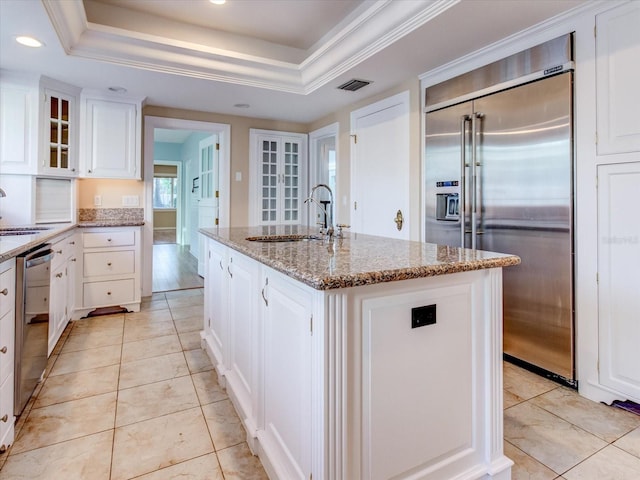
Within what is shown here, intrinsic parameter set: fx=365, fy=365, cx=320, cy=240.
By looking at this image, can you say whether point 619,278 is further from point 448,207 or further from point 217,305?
point 217,305

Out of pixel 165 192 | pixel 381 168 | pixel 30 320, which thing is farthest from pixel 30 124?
pixel 165 192

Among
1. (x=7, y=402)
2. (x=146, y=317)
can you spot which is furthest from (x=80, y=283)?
(x=7, y=402)

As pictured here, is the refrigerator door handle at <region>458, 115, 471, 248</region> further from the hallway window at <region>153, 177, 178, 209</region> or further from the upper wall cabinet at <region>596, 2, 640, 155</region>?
the hallway window at <region>153, 177, 178, 209</region>

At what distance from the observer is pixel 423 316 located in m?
1.22

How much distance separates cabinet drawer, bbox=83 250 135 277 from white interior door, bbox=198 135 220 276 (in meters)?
1.00

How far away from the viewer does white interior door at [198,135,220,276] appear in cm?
488

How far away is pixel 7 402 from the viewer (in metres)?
1.63

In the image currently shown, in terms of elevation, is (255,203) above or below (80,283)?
above

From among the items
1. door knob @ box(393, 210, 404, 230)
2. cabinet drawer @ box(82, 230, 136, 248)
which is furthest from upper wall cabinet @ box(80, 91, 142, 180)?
door knob @ box(393, 210, 404, 230)

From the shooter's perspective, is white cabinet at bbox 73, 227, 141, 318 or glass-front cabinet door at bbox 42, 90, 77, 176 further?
white cabinet at bbox 73, 227, 141, 318

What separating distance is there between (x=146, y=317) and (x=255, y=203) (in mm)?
2031

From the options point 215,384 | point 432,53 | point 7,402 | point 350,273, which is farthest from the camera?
point 432,53

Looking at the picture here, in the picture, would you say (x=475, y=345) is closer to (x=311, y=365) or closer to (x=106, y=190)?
(x=311, y=365)

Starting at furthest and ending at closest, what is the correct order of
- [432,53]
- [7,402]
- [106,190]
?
[106,190]
[432,53]
[7,402]
